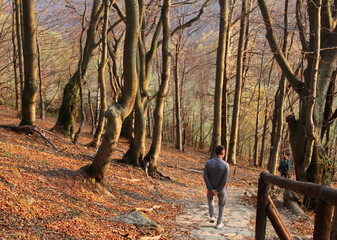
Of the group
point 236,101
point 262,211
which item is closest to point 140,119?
point 262,211

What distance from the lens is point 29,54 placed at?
10.8m

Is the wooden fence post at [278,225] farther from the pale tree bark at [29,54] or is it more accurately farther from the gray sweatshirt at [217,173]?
the pale tree bark at [29,54]

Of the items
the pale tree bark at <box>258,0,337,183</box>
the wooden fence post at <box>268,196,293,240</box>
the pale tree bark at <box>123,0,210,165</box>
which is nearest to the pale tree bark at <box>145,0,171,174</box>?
the pale tree bark at <box>123,0,210,165</box>

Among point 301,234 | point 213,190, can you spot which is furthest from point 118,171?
point 301,234

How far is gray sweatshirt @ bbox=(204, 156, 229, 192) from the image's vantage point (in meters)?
7.02

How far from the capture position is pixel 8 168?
21.4ft

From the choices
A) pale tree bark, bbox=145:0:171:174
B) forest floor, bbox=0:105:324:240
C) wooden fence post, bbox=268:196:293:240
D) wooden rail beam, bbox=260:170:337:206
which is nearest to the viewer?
wooden rail beam, bbox=260:170:337:206

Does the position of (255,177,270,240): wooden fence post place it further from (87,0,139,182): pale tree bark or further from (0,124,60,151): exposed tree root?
(0,124,60,151): exposed tree root

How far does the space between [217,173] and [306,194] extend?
14.0 ft

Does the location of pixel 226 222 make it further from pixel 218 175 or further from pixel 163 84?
pixel 163 84

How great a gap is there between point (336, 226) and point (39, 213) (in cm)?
411

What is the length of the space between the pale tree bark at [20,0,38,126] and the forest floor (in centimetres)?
117

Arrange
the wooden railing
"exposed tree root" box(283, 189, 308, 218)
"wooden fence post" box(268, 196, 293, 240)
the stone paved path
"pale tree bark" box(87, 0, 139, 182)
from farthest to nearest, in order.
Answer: "exposed tree root" box(283, 189, 308, 218)
"pale tree bark" box(87, 0, 139, 182)
the stone paved path
"wooden fence post" box(268, 196, 293, 240)
the wooden railing

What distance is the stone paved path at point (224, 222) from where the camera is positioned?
654 cm
